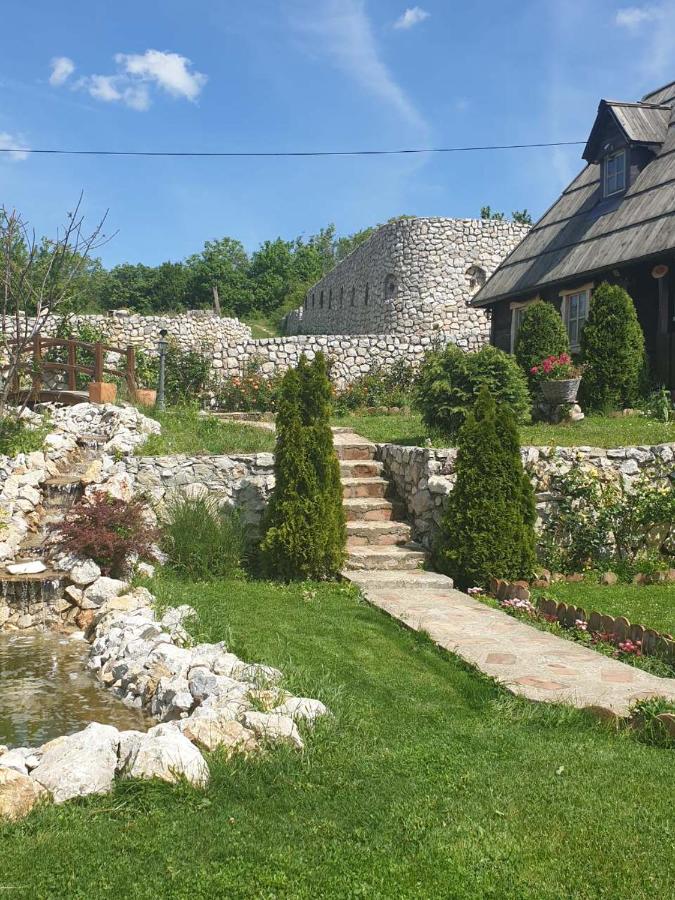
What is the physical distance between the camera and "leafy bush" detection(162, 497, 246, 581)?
27.1 feet

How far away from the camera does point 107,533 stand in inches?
311

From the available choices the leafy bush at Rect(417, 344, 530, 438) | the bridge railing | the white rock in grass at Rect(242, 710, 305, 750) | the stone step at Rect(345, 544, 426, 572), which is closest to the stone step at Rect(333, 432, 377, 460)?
the leafy bush at Rect(417, 344, 530, 438)

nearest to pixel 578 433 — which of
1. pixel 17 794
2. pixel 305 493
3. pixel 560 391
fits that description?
pixel 560 391

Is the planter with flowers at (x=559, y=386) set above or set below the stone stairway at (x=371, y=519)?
above

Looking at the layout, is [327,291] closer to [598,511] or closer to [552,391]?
[552,391]

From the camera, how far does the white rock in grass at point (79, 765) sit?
352cm

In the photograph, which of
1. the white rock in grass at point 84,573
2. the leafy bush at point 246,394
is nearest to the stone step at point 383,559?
the white rock in grass at point 84,573

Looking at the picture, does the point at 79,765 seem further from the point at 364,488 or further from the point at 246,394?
the point at 246,394

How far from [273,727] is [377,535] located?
526 cm

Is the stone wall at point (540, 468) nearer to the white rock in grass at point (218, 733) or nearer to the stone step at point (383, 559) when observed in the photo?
the stone step at point (383, 559)

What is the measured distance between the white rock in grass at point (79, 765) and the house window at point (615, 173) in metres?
14.9

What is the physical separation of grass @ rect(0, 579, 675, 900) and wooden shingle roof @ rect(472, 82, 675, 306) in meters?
10.5

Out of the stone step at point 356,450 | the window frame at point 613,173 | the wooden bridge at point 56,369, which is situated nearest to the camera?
the stone step at point 356,450

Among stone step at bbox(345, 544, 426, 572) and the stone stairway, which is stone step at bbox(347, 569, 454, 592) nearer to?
stone step at bbox(345, 544, 426, 572)
